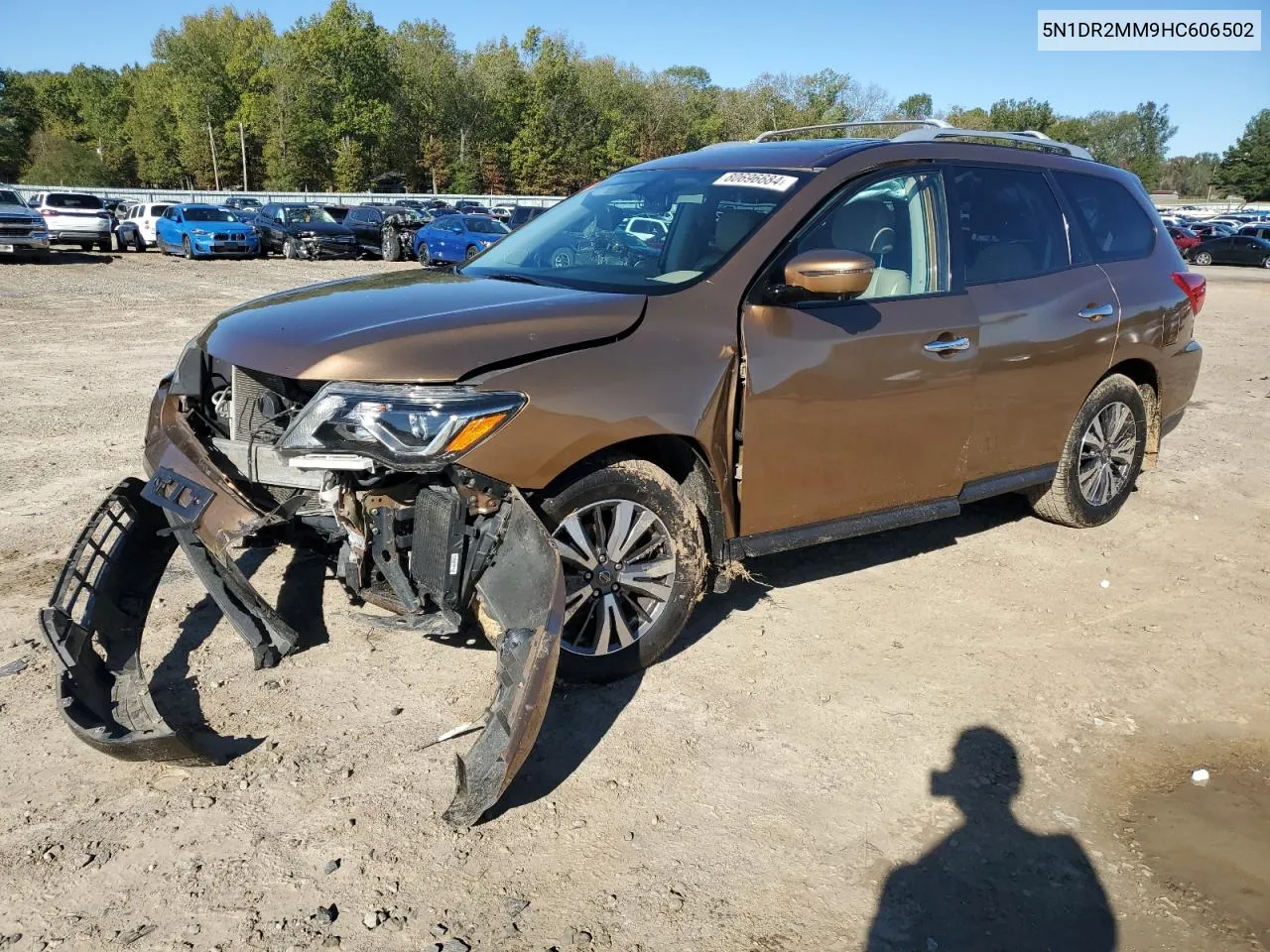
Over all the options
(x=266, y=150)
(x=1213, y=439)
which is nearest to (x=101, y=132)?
(x=266, y=150)

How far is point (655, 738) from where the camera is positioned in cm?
340

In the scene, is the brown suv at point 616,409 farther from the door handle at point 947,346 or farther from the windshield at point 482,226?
the windshield at point 482,226

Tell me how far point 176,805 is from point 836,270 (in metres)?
2.79

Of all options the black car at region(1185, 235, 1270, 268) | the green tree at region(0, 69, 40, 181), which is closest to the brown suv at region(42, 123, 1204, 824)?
the black car at region(1185, 235, 1270, 268)

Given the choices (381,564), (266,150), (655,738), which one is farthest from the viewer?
(266,150)

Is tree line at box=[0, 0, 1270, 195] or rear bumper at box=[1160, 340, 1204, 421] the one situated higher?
tree line at box=[0, 0, 1270, 195]

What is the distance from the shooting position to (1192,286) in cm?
582

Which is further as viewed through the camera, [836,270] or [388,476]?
[836,270]

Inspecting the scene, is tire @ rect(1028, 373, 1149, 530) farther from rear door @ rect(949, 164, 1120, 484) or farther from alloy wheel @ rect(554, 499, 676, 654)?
alloy wheel @ rect(554, 499, 676, 654)

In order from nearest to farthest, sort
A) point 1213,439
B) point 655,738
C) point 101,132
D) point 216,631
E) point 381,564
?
point 381,564, point 655,738, point 216,631, point 1213,439, point 101,132

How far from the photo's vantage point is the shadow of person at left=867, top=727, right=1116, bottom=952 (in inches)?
100

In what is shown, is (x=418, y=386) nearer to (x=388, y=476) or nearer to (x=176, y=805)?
(x=388, y=476)

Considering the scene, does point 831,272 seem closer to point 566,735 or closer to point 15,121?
point 566,735

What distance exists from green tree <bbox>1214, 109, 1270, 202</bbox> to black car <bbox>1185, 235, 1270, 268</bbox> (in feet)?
240
